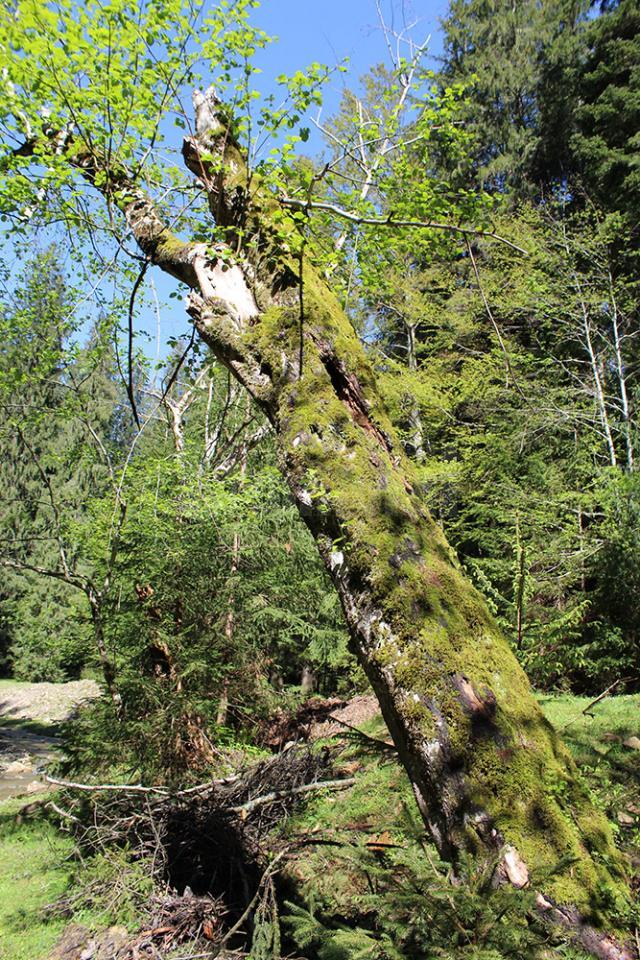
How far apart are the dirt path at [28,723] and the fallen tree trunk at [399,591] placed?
28.4ft

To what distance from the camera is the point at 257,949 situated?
99.6 inches

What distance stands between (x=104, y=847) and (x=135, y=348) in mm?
6900

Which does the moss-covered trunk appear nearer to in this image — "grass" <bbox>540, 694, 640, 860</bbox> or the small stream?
"grass" <bbox>540, 694, 640, 860</bbox>

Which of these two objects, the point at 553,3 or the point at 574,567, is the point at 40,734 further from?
the point at 553,3

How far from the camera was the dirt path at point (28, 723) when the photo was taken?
35.2 ft

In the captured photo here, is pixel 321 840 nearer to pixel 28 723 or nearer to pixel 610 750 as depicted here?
pixel 610 750

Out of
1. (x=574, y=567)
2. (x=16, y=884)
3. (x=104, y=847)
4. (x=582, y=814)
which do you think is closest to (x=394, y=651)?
(x=582, y=814)

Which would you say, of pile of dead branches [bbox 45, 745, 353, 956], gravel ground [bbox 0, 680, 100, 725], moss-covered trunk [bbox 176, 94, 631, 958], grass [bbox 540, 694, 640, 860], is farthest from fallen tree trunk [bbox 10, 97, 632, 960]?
gravel ground [bbox 0, 680, 100, 725]

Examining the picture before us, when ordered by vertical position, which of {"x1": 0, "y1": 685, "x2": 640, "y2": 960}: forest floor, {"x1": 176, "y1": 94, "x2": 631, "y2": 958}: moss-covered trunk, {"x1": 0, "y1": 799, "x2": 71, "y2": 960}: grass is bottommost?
{"x1": 0, "y1": 799, "x2": 71, "y2": 960}: grass

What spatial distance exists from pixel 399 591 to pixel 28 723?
69.6ft

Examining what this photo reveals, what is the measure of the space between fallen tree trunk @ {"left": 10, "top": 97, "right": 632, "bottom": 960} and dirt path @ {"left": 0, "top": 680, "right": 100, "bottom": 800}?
8650 millimetres

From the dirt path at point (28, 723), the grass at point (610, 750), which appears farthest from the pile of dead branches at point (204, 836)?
the dirt path at point (28, 723)

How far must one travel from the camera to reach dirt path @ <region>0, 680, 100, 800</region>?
35.2ft

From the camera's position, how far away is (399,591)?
197 centimetres
